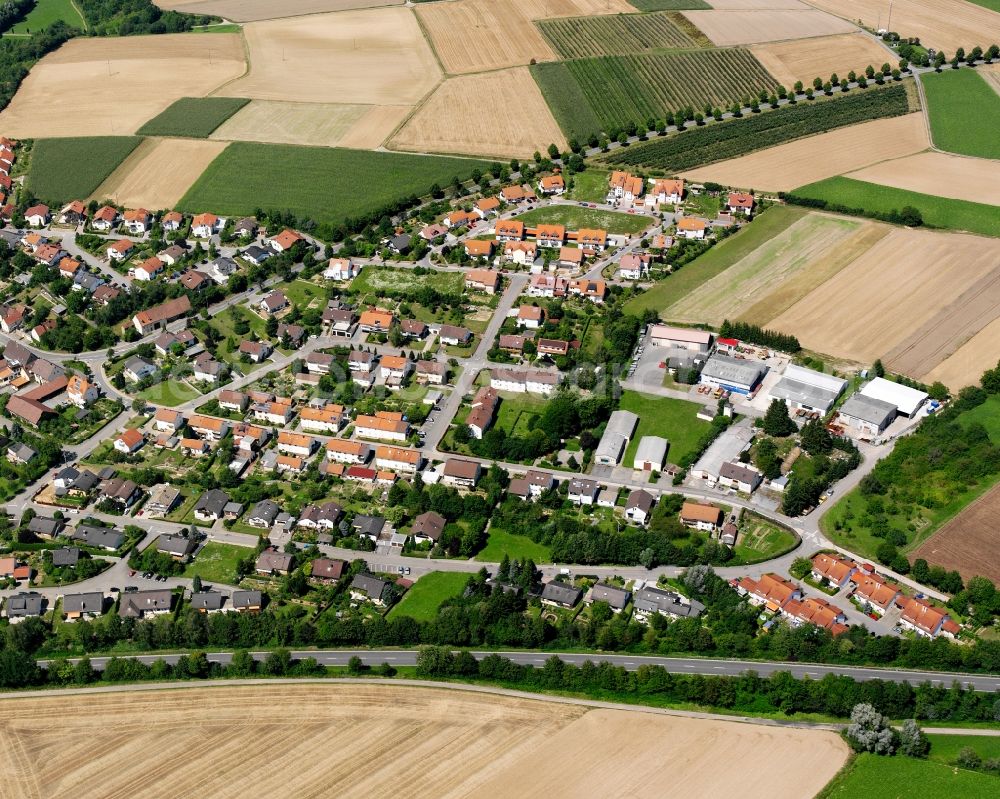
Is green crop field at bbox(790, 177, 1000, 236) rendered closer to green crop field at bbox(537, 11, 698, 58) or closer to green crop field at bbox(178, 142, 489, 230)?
green crop field at bbox(178, 142, 489, 230)

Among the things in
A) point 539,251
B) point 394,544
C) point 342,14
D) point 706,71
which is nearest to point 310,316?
point 539,251

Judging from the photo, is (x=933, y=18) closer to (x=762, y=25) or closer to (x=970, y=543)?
(x=762, y=25)

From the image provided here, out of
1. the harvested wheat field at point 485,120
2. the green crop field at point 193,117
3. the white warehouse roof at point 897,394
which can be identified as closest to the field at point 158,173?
the green crop field at point 193,117

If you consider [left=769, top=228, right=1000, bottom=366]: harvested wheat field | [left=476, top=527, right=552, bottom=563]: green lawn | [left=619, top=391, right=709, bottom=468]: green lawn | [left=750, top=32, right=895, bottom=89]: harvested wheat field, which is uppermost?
[left=750, top=32, right=895, bottom=89]: harvested wheat field

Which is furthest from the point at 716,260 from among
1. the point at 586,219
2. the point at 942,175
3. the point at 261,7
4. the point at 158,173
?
the point at 261,7

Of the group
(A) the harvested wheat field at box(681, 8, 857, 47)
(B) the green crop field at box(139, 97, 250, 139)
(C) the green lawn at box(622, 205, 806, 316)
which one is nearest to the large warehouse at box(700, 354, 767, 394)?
(C) the green lawn at box(622, 205, 806, 316)
